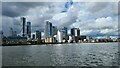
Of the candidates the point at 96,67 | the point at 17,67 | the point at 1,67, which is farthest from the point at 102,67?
the point at 1,67

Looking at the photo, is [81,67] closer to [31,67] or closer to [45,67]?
[45,67]

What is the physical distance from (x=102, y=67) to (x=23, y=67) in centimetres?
1463

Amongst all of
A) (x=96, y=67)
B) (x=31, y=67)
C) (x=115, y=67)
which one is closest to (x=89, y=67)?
(x=96, y=67)

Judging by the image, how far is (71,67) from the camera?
126ft

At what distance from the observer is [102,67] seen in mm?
38312

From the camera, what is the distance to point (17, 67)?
1550 inches

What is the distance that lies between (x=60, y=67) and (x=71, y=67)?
2.04 m

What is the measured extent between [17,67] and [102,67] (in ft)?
52.1

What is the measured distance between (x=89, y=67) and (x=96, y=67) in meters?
1.28

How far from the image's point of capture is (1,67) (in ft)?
132

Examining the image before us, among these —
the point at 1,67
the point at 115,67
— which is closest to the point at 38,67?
the point at 1,67

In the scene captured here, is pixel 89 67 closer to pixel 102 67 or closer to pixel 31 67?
pixel 102 67

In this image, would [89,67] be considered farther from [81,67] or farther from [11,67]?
[11,67]

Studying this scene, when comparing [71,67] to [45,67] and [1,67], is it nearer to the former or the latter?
[45,67]
